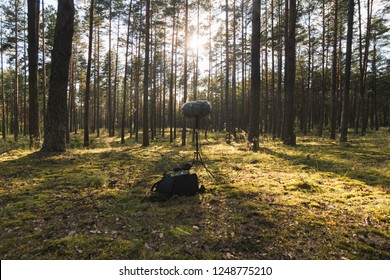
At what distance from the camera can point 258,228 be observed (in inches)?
130

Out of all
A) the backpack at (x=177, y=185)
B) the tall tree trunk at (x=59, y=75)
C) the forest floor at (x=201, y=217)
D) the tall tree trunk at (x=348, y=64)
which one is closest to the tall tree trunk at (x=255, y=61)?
the forest floor at (x=201, y=217)

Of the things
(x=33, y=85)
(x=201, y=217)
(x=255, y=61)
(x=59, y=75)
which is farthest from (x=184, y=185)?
(x=33, y=85)

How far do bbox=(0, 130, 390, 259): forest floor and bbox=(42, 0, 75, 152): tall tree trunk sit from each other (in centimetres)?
222

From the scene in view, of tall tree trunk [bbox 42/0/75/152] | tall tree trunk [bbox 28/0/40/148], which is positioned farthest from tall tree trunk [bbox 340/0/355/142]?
tall tree trunk [bbox 28/0/40/148]

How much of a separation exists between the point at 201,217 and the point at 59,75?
26.1ft

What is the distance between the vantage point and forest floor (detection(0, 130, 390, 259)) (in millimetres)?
2789

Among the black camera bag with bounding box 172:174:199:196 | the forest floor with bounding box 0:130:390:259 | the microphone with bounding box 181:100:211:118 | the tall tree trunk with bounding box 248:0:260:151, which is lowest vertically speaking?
the forest floor with bounding box 0:130:390:259

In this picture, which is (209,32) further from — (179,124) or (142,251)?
(179,124)

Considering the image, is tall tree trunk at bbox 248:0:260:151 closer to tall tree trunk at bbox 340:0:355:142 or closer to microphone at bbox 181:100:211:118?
microphone at bbox 181:100:211:118

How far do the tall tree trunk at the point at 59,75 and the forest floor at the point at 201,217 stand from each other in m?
2.22

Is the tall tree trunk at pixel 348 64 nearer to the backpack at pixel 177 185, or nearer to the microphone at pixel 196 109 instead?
the microphone at pixel 196 109

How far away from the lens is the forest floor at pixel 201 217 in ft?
9.15

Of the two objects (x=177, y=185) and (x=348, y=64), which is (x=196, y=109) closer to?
(x=177, y=185)
